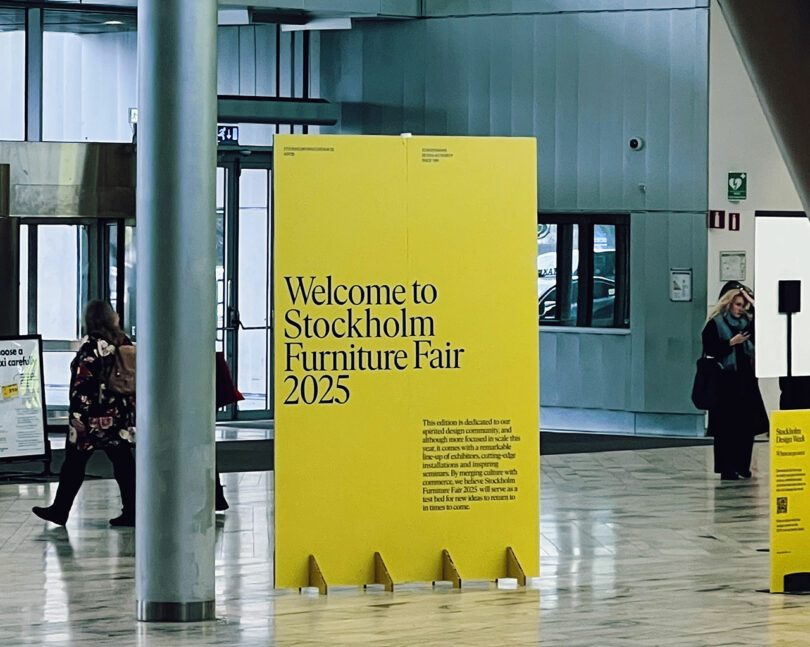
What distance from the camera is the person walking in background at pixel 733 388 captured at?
12.1 metres

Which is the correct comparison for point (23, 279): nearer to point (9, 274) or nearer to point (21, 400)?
point (9, 274)

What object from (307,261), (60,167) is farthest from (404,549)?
(60,167)

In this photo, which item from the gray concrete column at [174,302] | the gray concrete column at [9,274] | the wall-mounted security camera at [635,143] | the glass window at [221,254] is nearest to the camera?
the gray concrete column at [174,302]

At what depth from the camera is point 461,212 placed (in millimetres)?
7555

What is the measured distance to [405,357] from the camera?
24.9 ft

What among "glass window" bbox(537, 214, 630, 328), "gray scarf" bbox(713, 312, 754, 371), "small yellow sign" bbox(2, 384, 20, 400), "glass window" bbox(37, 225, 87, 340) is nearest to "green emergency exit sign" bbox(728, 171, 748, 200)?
"glass window" bbox(537, 214, 630, 328)

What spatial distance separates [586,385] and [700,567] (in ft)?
27.9

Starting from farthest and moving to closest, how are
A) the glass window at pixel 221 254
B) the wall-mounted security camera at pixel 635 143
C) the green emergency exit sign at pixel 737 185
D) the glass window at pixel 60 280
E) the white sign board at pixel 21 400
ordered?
the glass window at pixel 221 254, the wall-mounted security camera at pixel 635 143, the green emergency exit sign at pixel 737 185, the glass window at pixel 60 280, the white sign board at pixel 21 400

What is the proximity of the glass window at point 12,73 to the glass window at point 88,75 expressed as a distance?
0.26 meters

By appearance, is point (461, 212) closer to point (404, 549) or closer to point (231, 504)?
point (404, 549)

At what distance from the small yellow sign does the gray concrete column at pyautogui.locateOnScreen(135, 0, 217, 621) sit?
5.40m

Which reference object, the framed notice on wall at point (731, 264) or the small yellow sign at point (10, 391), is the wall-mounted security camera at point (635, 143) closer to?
the framed notice on wall at point (731, 264)

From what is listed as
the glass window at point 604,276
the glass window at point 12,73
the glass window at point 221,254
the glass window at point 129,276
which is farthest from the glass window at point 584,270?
the glass window at point 12,73

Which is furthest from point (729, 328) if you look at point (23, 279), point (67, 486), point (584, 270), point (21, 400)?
point (23, 279)
